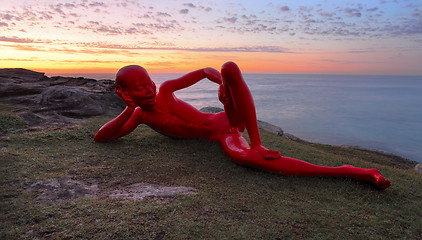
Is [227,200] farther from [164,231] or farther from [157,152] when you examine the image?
[157,152]

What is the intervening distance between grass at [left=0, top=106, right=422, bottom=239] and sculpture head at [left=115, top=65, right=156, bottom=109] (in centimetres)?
99

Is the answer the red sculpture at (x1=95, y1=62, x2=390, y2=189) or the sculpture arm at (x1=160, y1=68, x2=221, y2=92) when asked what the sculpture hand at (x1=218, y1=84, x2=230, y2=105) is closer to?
the red sculpture at (x1=95, y1=62, x2=390, y2=189)

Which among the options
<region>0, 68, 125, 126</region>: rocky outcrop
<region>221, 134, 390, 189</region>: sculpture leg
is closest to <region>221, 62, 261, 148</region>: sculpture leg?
<region>221, 134, 390, 189</region>: sculpture leg

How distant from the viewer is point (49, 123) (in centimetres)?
612

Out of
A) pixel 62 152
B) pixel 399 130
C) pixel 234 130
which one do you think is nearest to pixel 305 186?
pixel 234 130

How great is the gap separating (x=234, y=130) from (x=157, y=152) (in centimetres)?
142

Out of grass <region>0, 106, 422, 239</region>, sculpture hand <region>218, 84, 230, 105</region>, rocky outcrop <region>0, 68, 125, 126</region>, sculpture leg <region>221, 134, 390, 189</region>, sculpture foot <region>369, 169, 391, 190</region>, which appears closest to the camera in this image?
grass <region>0, 106, 422, 239</region>

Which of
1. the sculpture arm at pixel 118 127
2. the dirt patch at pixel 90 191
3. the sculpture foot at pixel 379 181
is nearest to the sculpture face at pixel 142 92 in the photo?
the sculpture arm at pixel 118 127

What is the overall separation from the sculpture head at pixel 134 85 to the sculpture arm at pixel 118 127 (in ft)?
1.59

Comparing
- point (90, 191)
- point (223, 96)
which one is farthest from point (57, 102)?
point (223, 96)

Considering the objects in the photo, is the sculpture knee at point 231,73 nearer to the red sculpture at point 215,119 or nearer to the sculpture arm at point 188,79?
the red sculpture at point 215,119

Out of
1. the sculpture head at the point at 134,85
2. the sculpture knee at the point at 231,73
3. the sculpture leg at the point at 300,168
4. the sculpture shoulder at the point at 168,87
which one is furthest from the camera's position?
the sculpture shoulder at the point at 168,87

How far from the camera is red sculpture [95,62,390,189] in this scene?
12.4ft

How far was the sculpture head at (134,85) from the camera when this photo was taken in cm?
411
